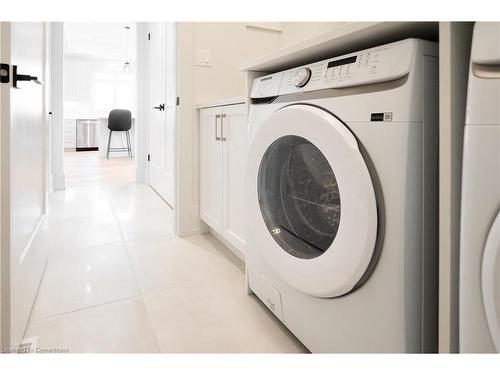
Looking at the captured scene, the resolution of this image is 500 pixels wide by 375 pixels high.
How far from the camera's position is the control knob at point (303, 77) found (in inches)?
33.8

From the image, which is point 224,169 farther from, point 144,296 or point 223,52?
point 223,52

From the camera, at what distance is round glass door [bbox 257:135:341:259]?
0.85 meters

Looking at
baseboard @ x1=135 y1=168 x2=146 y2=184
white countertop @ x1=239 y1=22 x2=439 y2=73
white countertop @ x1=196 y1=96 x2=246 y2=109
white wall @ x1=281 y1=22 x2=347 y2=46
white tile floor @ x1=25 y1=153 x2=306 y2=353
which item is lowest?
white tile floor @ x1=25 y1=153 x2=306 y2=353

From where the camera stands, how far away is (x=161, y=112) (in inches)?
121

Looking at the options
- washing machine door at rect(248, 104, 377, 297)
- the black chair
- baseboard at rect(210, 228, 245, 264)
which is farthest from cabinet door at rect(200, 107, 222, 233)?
the black chair

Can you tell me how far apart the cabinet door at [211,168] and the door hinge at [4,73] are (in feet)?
3.30

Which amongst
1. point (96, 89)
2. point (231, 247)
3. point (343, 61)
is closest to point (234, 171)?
point (231, 247)

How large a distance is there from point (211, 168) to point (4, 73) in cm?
116

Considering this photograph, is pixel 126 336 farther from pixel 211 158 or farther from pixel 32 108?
pixel 211 158

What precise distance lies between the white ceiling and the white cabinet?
4.59m

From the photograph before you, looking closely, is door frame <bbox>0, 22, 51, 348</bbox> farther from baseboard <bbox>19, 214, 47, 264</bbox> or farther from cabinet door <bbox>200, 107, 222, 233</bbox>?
cabinet door <bbox>200, 107, 222, 233</bbox>

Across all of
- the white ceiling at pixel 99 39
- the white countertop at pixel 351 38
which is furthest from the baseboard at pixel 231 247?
the white ceiling at pixel 99 39

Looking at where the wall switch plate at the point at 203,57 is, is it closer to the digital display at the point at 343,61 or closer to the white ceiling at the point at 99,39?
the digital display at the point at 343,61

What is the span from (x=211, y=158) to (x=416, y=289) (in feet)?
4.64
